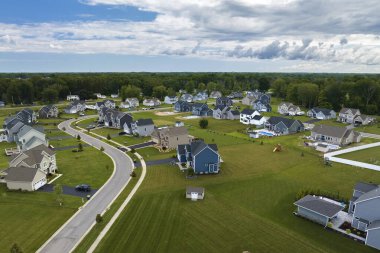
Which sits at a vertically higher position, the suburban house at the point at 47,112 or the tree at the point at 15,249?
the suburban house at the point at 47,112

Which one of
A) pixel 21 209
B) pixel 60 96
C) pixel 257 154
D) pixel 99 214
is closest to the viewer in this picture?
pixel 99 214

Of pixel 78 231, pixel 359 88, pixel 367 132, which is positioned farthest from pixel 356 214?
pixel 359 88

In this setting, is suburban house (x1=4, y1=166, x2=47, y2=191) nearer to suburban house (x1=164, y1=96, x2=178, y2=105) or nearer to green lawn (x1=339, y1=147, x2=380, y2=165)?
green lawn (x1=339, y1=147, x2=380, y2=165)

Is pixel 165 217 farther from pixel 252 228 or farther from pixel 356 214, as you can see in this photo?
pixel 356 214

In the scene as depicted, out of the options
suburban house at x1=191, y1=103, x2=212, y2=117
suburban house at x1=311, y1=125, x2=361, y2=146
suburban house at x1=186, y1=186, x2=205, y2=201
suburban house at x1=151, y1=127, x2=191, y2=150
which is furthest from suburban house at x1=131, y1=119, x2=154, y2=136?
suburban house at x1=311, y1=125, x2=361, y2=146

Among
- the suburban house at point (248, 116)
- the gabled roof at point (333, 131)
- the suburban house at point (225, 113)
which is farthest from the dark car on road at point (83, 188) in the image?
the suburban house at point (225, 113)

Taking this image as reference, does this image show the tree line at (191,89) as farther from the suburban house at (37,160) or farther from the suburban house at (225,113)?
the suburban house at (37,160)

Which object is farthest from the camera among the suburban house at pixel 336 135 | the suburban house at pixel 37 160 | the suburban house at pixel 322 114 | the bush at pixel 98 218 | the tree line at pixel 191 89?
the tree line at pixel 191 89

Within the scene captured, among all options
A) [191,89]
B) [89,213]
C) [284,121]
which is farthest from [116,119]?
[191,89]
